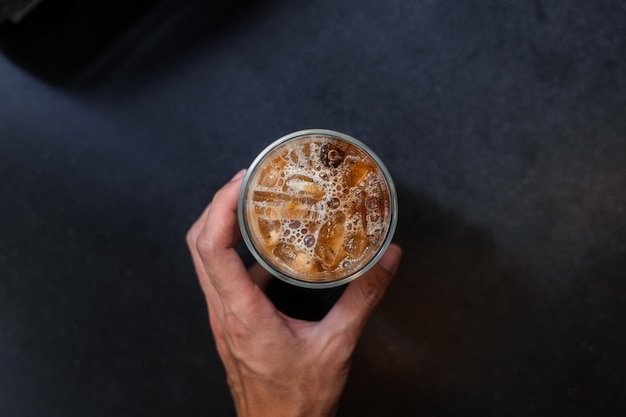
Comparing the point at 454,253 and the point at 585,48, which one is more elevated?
the point at 585,48

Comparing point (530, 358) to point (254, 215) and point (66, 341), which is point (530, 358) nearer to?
point (254, 215)

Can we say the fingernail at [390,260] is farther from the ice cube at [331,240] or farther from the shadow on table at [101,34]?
the shadow on table at [101,34]

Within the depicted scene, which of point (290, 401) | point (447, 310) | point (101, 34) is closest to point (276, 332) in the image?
point (290, 401)

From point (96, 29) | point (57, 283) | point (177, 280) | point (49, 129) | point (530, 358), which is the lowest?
point (530, 358)

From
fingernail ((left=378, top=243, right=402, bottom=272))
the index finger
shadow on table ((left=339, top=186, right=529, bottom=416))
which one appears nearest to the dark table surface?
shadow on table ((left=339, top=186, right=529, bottom=416))

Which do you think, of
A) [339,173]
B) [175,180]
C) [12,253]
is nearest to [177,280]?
[175,180]

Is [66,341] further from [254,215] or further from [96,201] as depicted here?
[254,215]

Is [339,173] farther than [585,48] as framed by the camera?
No
